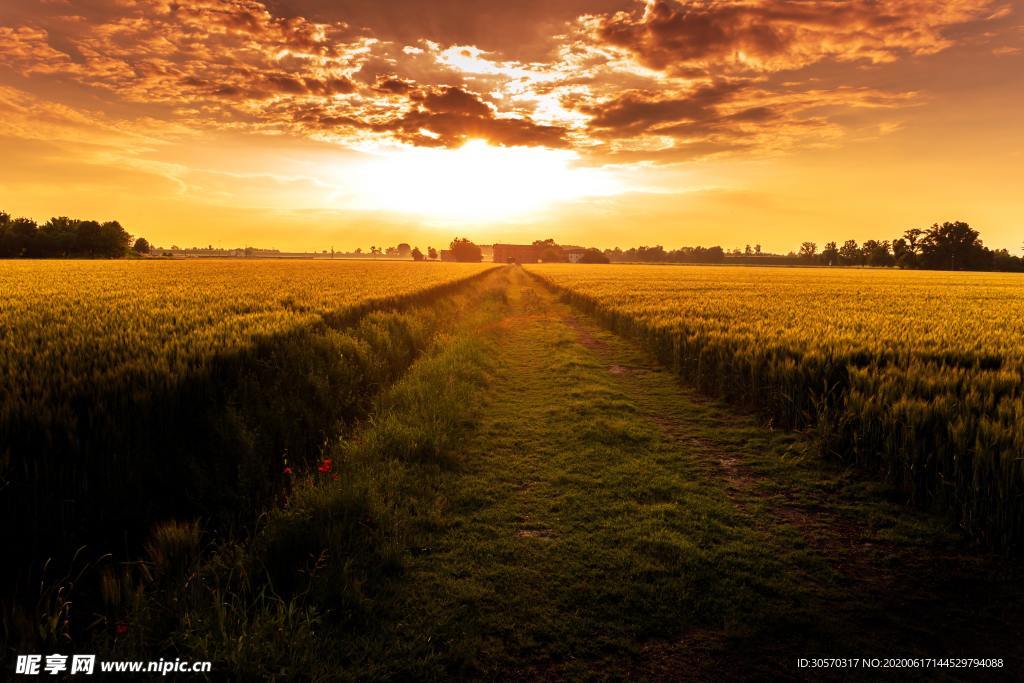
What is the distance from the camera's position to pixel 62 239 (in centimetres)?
8581

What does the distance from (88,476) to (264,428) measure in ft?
7.80

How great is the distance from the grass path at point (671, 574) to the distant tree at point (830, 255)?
195 metres

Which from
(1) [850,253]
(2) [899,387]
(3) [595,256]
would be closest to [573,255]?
(3) [595,256]

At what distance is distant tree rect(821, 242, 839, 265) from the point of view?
554ft

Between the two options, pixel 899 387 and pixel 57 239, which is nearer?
pixel 899 387

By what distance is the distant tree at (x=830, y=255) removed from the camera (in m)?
169

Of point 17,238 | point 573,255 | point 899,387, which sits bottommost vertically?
point 899,387

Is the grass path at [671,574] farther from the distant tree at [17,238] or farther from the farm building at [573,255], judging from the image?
the farm building at [573,255]

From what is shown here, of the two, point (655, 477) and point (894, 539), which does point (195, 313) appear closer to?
point (655, 477)

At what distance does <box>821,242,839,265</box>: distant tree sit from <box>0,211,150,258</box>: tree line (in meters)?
199

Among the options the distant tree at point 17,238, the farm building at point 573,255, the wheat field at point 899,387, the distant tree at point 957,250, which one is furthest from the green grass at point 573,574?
the farm building at point 573,255

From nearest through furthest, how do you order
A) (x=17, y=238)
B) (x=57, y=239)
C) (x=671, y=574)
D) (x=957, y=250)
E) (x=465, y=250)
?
(x=671, y=574)
(x=17, y=238)
(x=57, y=239)
(x=957, y=250)
(x=465, y=250)

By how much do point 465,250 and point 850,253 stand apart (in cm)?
13313

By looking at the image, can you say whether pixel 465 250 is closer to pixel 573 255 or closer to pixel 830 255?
pixel 573 255
